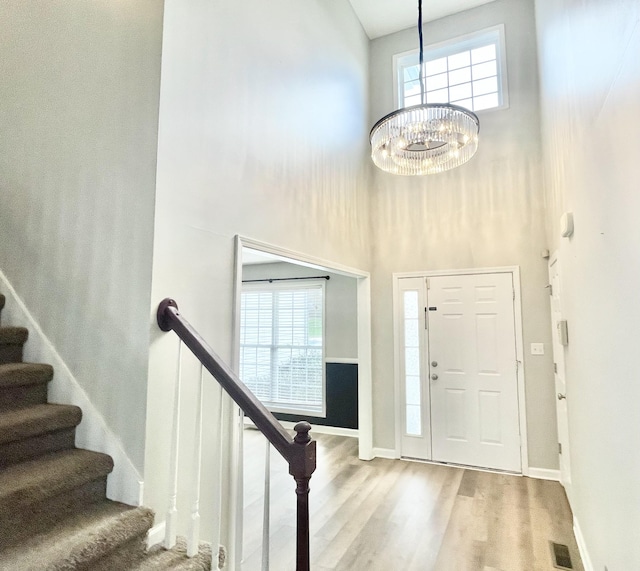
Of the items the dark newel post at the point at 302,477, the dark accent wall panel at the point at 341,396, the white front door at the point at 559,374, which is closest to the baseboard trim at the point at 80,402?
the dark newel post at the point at 302,477

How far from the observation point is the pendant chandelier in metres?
2.66

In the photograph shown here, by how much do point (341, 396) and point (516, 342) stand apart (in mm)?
2520

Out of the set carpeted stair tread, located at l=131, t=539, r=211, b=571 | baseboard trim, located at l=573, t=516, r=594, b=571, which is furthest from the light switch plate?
carpeted stair tread, located at l=131, t=539, r=211, b=571

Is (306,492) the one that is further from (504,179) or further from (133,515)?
(504,179)

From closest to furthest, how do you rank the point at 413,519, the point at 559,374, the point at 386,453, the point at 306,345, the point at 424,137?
the point at 424,137
the point at 413,519
the point at 559,374
the point at 386,453
the point at 306,345

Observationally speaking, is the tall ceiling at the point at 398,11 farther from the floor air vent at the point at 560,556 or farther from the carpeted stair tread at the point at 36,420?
the floor air vent at the point at 560,556

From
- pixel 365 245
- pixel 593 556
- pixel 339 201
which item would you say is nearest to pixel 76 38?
pixel 339 201

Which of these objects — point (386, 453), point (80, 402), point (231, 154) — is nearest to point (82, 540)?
point (80, 402)

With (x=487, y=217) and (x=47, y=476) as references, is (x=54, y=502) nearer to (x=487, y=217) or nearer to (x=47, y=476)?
(x=47, y=476)

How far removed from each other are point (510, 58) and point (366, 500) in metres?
4.93

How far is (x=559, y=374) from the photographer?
11.3 feet

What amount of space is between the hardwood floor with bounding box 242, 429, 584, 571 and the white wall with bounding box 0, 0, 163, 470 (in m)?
1.61

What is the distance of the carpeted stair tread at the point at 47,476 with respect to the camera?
1433 mm

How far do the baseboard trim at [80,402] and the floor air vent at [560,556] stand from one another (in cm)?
259
